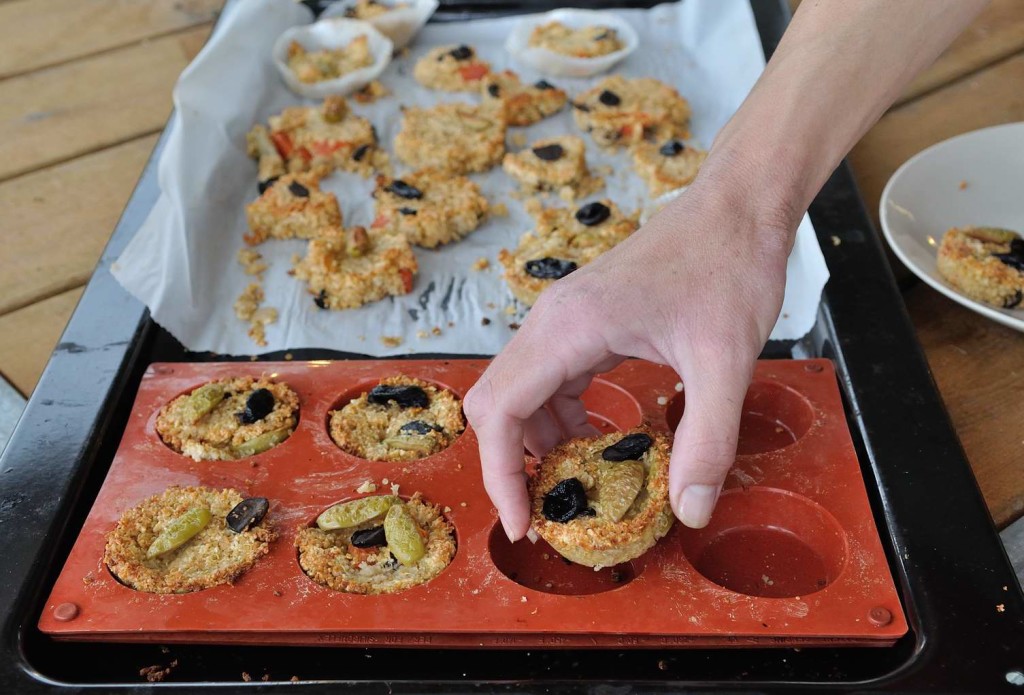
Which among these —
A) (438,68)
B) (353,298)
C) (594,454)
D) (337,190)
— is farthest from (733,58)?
(594,454)

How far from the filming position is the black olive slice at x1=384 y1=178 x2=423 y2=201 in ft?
6.96

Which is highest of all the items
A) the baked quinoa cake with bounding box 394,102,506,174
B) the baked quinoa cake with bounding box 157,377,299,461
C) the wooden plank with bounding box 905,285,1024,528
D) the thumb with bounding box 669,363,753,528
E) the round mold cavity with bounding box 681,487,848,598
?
the thumb with bounding box 669,363,753,528

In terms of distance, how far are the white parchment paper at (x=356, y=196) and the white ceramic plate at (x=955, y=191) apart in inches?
8.2

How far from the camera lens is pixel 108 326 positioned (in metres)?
1.67

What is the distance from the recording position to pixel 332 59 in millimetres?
2531

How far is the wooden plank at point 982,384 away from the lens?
1426mm

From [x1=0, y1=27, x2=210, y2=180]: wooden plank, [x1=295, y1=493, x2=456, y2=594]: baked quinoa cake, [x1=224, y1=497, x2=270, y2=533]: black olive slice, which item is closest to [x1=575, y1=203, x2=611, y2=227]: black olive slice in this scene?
[x1=295, y1=493, x2=456, y2=594]: baked quinoa cake

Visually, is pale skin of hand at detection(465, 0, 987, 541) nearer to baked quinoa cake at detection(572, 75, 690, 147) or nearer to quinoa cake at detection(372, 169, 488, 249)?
quinoa cake at detection(372, 169, 488, 249)

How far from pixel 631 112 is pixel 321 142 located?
2.52 ft

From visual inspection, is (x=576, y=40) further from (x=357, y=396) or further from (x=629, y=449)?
(x=629, y=449)

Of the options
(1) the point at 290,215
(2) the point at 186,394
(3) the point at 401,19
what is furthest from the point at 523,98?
(2) the point at 186,394

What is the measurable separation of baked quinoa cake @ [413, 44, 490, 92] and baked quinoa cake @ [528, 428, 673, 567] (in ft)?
4.78

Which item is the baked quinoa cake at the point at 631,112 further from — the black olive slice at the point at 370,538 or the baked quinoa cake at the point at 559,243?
the black olive slice at the point at 370,538

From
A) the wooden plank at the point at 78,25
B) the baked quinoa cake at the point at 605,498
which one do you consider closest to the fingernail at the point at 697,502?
the baked quinoa cake at the point at 605,498
